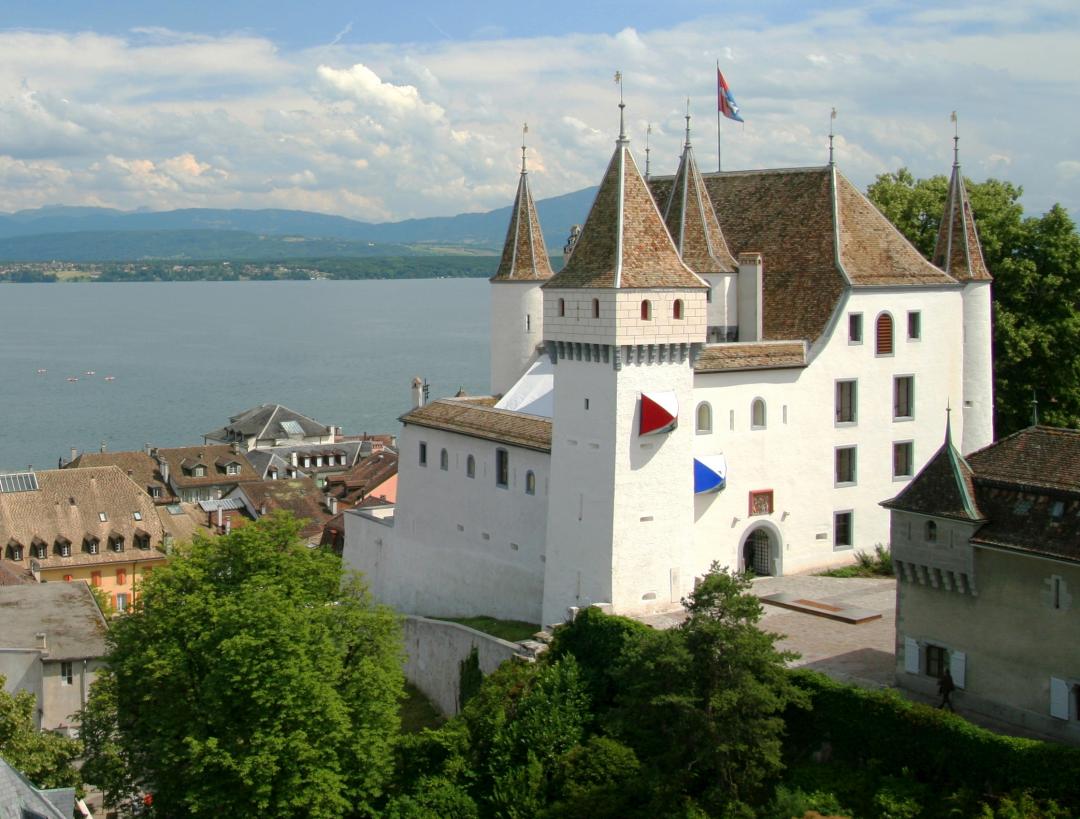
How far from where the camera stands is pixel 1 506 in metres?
72.7

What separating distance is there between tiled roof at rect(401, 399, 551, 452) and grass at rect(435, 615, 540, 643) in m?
5.25

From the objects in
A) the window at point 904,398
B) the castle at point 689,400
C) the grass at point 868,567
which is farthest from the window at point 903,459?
the grass at point 868,567

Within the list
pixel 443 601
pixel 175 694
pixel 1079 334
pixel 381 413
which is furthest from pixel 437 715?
pixel 381 413

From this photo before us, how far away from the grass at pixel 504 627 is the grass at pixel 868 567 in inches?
360

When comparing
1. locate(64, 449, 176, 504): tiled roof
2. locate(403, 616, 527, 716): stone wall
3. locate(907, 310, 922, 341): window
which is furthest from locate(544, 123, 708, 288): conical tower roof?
locate(64, 449, 176, 504): tiled roof

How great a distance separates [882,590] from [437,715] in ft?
44.1

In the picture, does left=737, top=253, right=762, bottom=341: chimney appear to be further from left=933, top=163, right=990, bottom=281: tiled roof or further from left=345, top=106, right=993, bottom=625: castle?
left=933, top=163, right=990, bottom=281: tiled roof

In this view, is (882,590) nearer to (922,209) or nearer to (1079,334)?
(1079,334)

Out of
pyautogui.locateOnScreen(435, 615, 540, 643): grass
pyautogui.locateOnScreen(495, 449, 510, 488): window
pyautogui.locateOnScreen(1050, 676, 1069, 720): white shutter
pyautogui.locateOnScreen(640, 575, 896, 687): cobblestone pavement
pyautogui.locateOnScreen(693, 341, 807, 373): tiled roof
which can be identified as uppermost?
pyautogui.locateOnScreen(693, 341, 807, 373): tiled roof

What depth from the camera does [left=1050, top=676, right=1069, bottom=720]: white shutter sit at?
88.8ft

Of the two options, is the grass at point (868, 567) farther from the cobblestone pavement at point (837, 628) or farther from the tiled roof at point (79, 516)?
the tiled roof at point (79, 516)

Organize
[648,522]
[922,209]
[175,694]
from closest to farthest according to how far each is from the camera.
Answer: [175,694] → [648,522] → [922,209]

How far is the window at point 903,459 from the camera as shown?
43.9 metres

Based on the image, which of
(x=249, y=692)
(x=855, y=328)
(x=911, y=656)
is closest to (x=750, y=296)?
(x=855, y=328)
